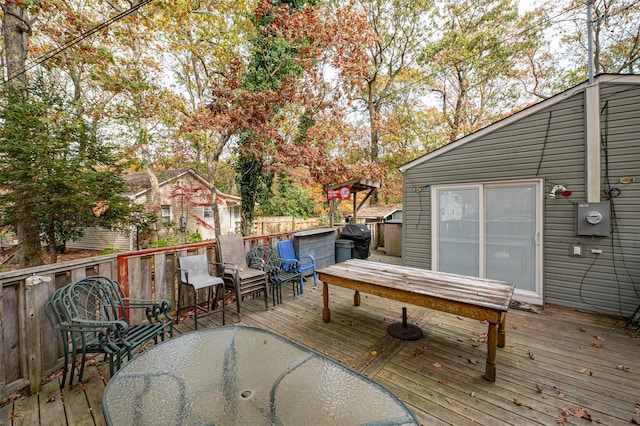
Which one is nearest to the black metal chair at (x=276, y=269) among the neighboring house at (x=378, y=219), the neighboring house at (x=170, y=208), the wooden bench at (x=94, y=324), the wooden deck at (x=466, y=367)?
the wooden deck at (x=466, y=367)

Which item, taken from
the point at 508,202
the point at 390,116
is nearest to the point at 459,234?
the point at 508,202

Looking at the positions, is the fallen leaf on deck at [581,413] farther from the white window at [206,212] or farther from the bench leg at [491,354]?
the white window at [206,212]

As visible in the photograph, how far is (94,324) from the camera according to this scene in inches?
80.5

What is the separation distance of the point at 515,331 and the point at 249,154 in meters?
7.45

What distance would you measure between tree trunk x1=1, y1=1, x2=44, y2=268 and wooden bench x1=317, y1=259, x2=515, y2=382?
6.48m

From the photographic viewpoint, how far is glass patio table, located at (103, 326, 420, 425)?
1177mm

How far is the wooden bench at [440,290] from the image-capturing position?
2281mm

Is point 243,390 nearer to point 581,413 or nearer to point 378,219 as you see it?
point 581,413

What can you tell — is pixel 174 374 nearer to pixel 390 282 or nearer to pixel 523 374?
pixel 390 282

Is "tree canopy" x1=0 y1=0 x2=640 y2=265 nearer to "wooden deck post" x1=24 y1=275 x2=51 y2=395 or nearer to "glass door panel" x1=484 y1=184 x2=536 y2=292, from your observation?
"wooden deck post" x1=24 y1=275 x2=51 y2=395

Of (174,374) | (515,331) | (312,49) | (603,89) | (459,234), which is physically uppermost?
(312,49)

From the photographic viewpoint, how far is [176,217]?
13031 millimetres

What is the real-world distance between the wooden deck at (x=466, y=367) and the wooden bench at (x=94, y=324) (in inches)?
13.1

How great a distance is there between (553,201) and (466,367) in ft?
10.5
